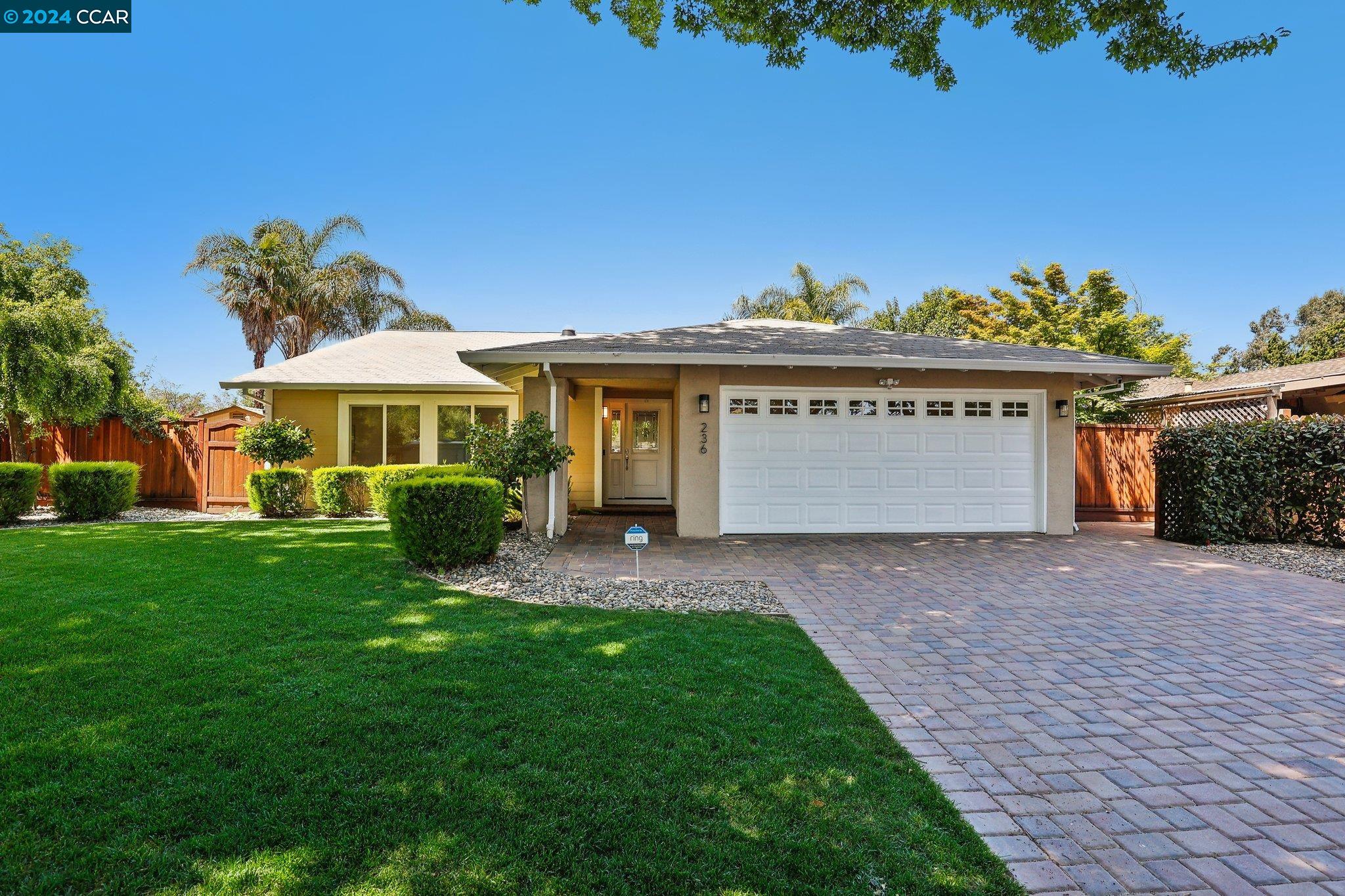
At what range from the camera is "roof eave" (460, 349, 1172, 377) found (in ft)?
27.5

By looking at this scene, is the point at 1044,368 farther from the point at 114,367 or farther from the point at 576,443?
the point at 114,367

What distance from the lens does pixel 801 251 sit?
81.4ft

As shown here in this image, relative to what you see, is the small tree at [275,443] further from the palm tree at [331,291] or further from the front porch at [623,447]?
the palm tree at [331,291]

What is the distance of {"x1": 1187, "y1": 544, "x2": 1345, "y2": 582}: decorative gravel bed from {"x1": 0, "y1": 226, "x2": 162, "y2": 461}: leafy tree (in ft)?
61.6

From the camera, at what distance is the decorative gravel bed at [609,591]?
17.4ft

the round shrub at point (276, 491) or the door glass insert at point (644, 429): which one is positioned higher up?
the door glass insert at point (644, 429)

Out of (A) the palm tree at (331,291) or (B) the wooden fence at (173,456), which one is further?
(A) the palm tree at (331,291)

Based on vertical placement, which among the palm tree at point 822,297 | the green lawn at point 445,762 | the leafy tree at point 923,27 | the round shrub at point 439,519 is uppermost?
the palm tree at point 822,297

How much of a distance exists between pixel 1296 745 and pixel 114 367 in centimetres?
1726

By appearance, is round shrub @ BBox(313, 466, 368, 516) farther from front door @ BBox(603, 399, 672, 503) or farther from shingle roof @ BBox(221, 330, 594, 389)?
front door @ BBox(603, 399, 672, 503)

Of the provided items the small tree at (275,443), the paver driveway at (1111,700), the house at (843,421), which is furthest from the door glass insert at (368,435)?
the paver driveway at (1111,700)

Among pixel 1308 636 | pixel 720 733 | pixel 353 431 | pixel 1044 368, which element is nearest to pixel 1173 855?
pixel 720 733

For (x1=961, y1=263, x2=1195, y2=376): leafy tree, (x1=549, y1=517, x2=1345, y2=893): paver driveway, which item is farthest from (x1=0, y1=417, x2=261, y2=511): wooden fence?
(x1=961, y1=263, x2=1195, y2=376): leafy tree

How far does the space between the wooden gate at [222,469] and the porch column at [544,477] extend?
7.36 metres
